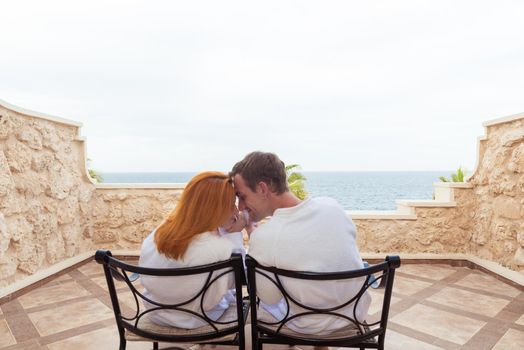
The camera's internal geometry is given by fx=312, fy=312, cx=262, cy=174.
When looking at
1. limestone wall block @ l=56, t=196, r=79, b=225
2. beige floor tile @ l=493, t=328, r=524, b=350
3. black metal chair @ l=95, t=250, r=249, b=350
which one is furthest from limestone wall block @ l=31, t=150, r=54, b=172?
beige floor tile @ l=493, t=328, r=524, b=350

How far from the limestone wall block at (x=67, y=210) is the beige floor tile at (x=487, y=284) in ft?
14.4

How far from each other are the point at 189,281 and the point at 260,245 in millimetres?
318

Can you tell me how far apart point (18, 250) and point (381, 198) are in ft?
158

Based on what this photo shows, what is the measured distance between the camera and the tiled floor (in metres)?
2.09

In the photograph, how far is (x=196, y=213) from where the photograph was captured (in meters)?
1.19

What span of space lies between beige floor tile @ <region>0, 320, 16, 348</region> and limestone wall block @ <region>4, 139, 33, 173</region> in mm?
1365

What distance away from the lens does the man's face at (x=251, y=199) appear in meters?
1.34

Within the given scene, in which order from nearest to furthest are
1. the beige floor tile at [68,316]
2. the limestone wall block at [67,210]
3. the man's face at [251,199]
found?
the man's face at [251,199] → the beige floor tile at [68,316] → the limestone wall block at [67,210]

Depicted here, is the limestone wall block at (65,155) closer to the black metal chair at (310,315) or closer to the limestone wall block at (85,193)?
the limestone wall block at (85,193)

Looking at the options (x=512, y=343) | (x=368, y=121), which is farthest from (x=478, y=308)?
(x=368, y=121)

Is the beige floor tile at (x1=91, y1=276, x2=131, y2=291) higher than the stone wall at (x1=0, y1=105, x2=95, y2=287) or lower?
lower

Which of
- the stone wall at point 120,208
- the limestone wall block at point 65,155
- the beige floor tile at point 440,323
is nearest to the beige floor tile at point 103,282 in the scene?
the stone wall at point 120,208

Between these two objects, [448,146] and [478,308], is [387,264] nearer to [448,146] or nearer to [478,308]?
[478,308]

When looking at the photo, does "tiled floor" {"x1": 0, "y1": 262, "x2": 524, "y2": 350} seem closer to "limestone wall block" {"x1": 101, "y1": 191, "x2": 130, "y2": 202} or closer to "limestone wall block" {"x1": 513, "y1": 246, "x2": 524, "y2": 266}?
"limestone wall block" {"x1": 513, "y1": 246, "x2": 524, "y2": 266}
